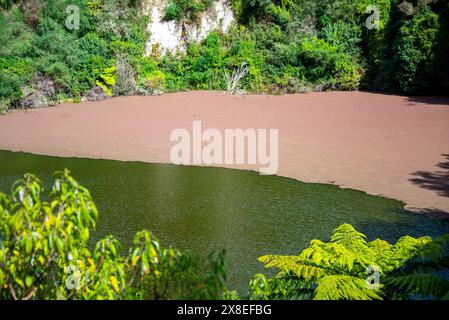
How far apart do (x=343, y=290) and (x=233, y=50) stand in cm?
1599

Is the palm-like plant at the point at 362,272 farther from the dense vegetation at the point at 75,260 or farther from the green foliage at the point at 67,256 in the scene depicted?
the green foliage at the point at 67,256

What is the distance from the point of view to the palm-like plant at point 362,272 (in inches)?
154

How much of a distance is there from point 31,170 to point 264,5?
12413 millimetres

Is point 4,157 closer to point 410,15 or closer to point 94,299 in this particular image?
point 94,299

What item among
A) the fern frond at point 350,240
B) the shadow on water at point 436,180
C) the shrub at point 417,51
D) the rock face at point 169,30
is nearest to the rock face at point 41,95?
the rock face at point 169,30

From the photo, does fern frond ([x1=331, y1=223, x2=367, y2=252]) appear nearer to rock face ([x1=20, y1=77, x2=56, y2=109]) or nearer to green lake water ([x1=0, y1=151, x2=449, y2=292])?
green lake water ([x1=0, y1=151, x2=449, y2=292])

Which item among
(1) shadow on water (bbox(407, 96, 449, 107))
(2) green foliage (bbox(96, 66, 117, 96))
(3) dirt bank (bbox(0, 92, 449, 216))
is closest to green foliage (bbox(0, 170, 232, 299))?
(3) dirt bank (bbox(0, 92, 449, 216))

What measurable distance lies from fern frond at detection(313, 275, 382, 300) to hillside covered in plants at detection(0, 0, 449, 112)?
43.5 ft

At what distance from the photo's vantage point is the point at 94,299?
2.44m

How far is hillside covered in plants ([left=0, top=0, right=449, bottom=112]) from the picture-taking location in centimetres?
1605

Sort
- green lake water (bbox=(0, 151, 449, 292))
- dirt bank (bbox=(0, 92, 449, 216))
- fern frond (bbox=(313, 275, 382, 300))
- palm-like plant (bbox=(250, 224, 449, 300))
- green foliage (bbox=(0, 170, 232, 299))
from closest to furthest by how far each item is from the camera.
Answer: green foliage (bbox=(0, 170, 232, 299))
fern frond (bbox=(313, 275, 382, 300))
palm-like plant (bbox=(250, 224, 449, 300))
green lake water (bbox=(0, 151, 449, 292))
dirt bank (bbox=(0, 92, 449, 216))

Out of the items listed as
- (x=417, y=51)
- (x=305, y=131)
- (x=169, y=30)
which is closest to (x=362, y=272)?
(x=305, y=131)

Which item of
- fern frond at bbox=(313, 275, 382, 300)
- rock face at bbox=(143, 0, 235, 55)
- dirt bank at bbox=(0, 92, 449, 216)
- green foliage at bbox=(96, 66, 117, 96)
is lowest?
fern frond at bbox=(313, 275, 382, 300)

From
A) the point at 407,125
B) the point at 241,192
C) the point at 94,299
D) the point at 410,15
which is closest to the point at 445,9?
the point at 410,15
